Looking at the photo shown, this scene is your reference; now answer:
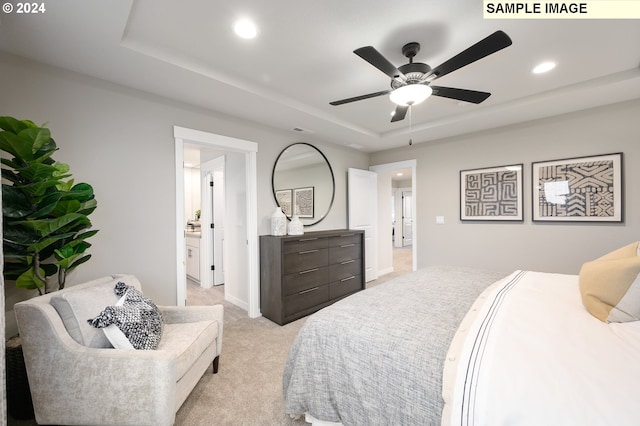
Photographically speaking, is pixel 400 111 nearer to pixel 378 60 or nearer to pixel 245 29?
pixel 378 60

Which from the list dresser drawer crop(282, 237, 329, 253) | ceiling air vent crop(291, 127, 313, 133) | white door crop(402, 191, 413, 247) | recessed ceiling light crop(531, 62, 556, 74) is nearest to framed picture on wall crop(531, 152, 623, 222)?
recessed ceiling light crop(531, 62, 556, 74)

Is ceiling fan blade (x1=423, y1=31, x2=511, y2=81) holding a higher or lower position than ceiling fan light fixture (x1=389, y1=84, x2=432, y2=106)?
higher

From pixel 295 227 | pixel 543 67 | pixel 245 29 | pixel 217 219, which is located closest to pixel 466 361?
pixel 245 29

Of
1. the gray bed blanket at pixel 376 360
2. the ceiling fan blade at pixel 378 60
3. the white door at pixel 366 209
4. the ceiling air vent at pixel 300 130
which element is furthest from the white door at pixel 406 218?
the gray bed blanket at pixel 376 360

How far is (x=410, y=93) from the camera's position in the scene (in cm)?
186

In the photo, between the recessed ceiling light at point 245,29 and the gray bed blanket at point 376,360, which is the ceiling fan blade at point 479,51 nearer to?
the recessed ceiling light at point 245,29

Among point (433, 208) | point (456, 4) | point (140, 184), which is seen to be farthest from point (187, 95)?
point (433, 208)

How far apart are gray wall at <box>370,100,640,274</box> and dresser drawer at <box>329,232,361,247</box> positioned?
111cm

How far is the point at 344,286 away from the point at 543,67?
3153mm

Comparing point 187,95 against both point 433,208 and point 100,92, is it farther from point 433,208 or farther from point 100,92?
point 433,208

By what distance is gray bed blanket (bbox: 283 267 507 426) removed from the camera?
40.1 inches

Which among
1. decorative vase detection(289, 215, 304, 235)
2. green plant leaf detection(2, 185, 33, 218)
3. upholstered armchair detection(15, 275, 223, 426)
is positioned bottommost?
upholstered armchair detection(15, 275, 223, 426)

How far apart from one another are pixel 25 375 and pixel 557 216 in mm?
4871

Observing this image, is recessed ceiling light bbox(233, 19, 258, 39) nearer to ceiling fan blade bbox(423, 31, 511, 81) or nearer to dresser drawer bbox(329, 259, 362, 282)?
ceiling fan blade bbox(423, 31, 511, 81)
